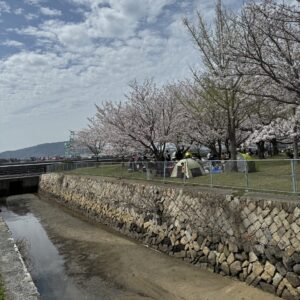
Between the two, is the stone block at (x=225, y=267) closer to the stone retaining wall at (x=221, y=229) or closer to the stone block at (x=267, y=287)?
the stone retaining wall at (x=221, y=229)

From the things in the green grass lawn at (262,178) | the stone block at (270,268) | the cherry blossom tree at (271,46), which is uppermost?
the cherry blossom tree at (271,46)

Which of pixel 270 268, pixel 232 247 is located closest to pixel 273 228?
pixel 270 268

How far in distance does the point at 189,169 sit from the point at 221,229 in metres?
5.62

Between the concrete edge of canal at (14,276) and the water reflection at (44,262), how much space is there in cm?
125

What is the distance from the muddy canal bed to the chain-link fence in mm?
2949

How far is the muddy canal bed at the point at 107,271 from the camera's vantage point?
393 inches

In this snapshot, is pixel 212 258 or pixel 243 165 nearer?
pixel 212 258

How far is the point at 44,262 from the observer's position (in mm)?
13695

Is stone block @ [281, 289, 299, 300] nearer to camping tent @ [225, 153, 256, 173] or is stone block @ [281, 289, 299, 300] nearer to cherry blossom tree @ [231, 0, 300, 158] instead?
camping tent @ [225, 153, 256, 173]

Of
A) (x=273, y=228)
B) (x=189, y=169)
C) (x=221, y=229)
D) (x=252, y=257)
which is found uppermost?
(x=189, y=169)

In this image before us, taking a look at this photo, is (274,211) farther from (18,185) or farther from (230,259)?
(18,185)

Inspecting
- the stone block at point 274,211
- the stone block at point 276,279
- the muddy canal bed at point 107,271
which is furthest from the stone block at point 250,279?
the stone block at point 274,211

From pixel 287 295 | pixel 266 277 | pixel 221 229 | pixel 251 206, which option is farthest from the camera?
pixel 221 229

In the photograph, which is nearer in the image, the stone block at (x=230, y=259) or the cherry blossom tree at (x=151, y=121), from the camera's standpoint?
the stone block at (x=230, y=259)
